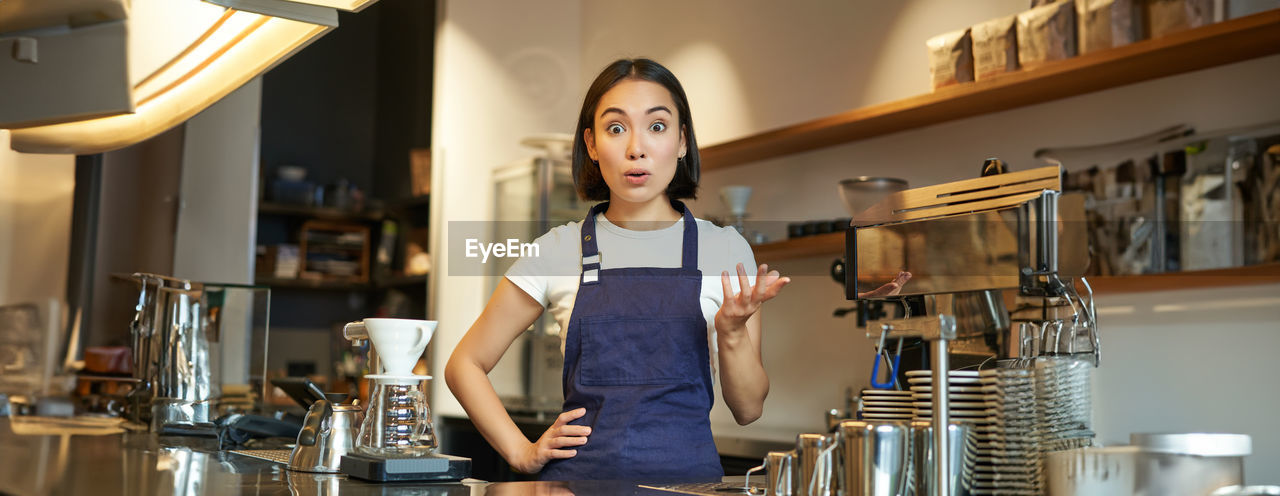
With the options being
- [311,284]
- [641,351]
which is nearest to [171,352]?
[641,351]

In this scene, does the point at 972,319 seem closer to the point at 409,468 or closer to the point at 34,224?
the point at 409,468

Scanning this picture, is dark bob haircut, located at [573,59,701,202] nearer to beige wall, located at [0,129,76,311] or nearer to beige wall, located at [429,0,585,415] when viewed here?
beige wall, located at [429,0,585,415]

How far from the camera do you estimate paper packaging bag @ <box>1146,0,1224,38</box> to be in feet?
7.57

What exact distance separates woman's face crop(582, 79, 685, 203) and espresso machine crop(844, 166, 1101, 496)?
15.9 inches

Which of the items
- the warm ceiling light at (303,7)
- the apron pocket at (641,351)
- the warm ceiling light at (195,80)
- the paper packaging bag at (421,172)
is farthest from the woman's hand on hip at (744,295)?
the paper packaging bag at (421,172)

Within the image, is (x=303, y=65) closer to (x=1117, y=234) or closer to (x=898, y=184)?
(x=898, y=184)

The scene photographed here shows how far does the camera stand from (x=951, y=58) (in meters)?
2.88

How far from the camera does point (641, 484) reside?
1355 millimetres

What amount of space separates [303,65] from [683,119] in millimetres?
5225

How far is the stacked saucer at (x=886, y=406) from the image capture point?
44.9 inches

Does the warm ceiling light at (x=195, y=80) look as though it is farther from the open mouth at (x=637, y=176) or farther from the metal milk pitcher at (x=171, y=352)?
the open mouth at (x=637, y=176)

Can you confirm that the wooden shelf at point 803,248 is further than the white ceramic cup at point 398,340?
Yes

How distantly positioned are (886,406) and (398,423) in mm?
675

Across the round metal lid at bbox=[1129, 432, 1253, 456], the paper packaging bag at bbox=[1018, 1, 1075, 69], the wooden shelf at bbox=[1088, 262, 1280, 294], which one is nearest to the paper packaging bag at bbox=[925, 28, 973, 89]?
the paper packaging bag at bbox=[1018, 1, 1075, 69]
